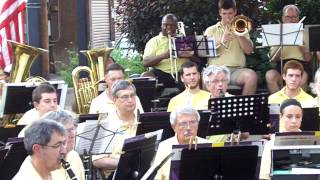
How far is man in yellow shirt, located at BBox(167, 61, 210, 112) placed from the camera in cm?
910

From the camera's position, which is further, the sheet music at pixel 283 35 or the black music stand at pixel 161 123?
the sheet music at pixel 283 35

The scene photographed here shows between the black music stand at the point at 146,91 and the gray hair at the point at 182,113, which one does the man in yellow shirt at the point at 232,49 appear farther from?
the gray hair at the point at 182,113

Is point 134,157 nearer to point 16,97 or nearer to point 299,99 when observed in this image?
point 16,97

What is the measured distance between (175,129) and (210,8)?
5.74m

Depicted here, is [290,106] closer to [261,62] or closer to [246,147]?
[246,147]

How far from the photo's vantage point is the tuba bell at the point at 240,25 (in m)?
10.6

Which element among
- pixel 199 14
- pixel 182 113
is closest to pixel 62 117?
pixel 182 113

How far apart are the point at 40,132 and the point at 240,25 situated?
20.0ft

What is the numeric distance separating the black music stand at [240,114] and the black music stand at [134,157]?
1477 millimetres

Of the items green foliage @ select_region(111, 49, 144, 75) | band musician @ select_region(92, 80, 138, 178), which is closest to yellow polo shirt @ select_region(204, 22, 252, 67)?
band musician @ select_region(92, 80, 138, 178)

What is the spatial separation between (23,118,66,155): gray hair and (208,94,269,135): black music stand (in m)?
2.98

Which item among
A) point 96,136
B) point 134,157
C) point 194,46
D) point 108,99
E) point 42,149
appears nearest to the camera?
point 42,149

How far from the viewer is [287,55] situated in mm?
11031

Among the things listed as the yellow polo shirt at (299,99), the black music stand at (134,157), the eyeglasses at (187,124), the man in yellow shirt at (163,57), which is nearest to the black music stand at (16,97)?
the eyeglasses at (187,124)
